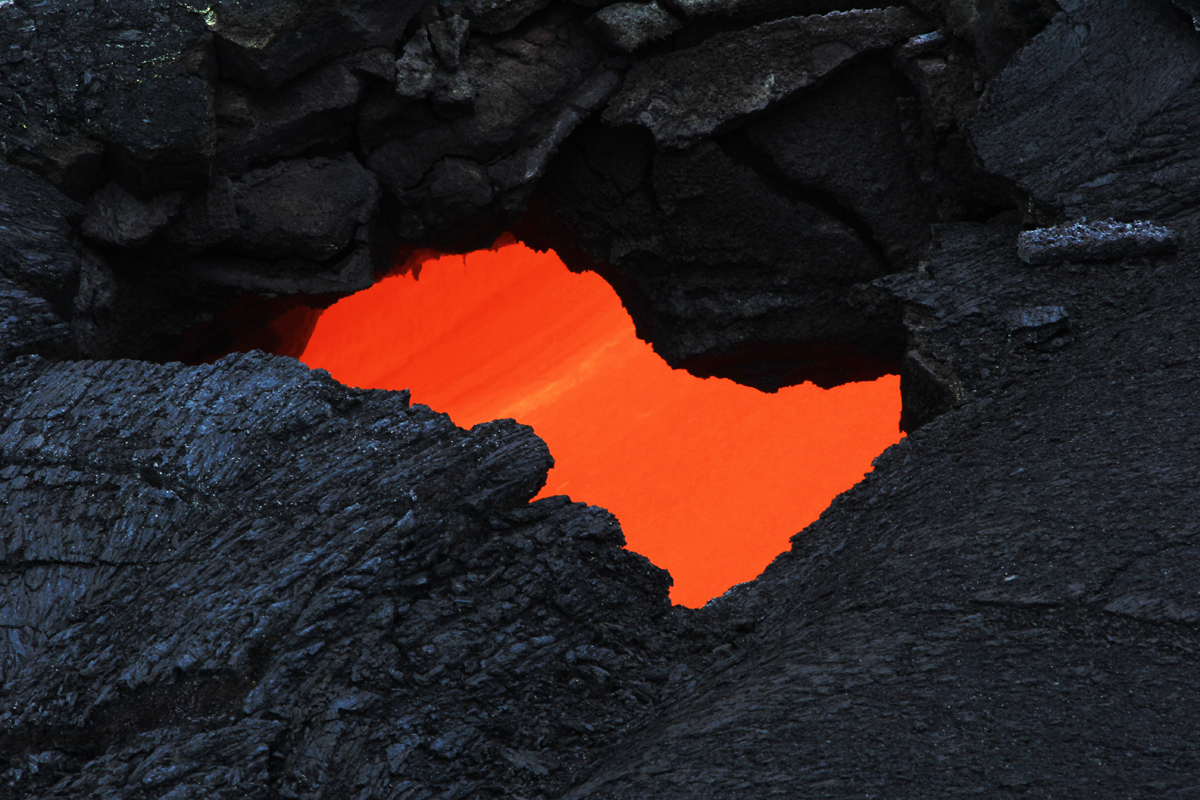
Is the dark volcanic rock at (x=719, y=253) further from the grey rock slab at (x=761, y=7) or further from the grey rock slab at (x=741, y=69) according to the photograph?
the grey rock slab at (x=761, y=7)

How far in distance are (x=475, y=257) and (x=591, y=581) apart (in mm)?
8074

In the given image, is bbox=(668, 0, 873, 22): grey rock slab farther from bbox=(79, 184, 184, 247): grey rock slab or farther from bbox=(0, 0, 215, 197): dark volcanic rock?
bbox=(79, 184, 184, 247): grey rock slab

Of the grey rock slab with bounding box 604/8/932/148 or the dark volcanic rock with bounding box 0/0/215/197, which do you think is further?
the grey rock slab with bounding box 604/8/932/148

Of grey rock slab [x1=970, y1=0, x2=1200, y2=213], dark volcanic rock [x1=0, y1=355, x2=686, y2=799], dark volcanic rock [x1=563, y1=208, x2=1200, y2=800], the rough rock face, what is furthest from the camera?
grey rock slab [x1=970, y1=0, x2=1200, y2=213]

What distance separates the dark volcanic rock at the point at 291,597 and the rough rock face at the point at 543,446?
13 mm

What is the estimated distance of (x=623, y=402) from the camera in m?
10.3

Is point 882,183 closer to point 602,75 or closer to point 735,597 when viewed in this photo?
point 602,75

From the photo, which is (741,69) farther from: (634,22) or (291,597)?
(291,597)

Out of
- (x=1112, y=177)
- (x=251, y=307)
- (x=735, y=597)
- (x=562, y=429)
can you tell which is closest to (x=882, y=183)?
(x=1112, y=177)

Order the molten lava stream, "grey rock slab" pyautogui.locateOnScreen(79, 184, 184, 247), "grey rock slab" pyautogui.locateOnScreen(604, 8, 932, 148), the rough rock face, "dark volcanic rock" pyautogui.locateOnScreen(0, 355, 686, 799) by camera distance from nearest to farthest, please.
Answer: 1. the rough rock face
2. "dark volcanic rock" pyautogui.locateOnScreen(0, 355, 686, 799)
3. "grey rock slab" pyautogui.locateOnScreen(79, 184, 184, 247)
4. "grey rock slab" pyautogui.locateOnScreen(604, 8, 932, 148)
5. the molten lava stream

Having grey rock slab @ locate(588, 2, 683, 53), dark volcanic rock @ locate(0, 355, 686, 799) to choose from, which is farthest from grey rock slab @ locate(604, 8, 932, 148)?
dark volcanic rock @ locate(0, 355, 686, 799)

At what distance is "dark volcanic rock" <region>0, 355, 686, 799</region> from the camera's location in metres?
2.45

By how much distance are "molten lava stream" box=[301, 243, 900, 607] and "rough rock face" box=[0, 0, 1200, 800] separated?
5225mm

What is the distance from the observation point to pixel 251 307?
505 cm
